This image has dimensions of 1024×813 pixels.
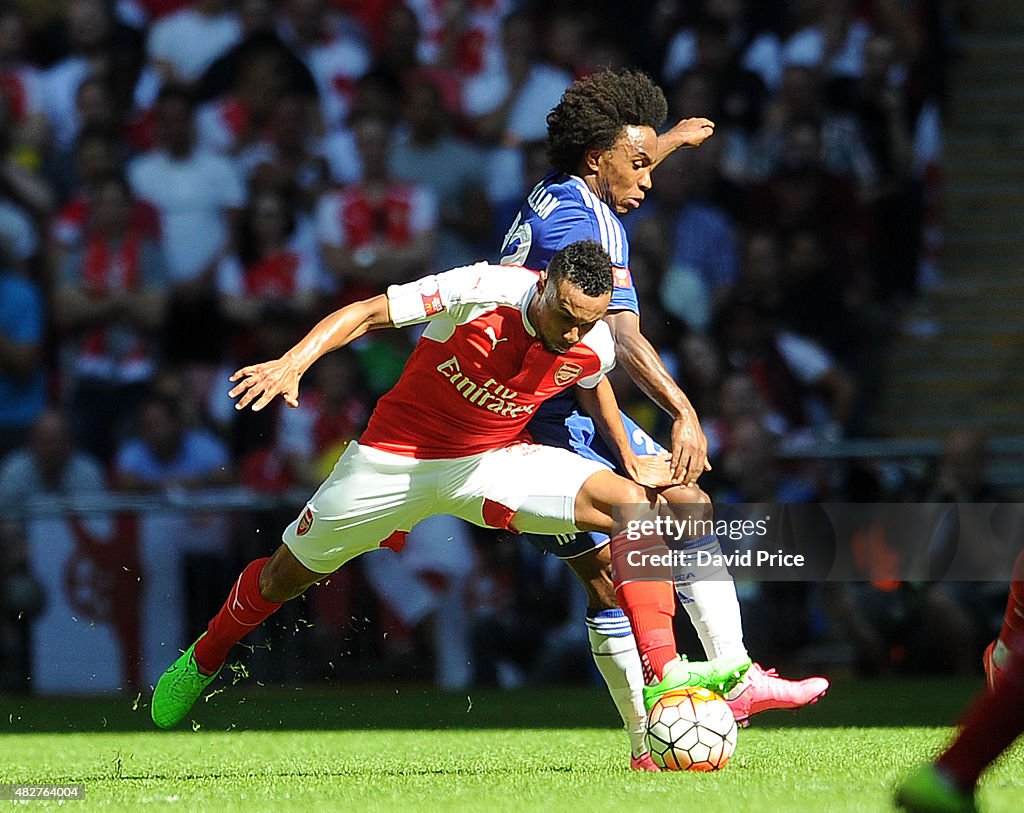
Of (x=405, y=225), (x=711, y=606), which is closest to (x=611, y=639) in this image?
(x=711, y=606)

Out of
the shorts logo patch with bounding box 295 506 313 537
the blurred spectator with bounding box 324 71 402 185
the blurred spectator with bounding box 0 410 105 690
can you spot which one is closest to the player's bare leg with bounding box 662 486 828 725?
the shorts logo patch with bounding box 295 506 313 537

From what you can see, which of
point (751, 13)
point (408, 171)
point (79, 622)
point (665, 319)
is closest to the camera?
point (79, 622)

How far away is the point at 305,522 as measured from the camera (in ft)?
21.6

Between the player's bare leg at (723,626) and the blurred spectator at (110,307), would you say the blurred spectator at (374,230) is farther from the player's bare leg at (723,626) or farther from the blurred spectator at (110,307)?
the player's bare leg at (723,626)

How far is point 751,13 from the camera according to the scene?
43.3ft

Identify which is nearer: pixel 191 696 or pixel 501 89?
pixel 191 696

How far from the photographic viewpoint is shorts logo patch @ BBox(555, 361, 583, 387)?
20.2ft

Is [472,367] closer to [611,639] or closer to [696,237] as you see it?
[611,639]

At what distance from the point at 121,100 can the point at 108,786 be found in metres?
7.58

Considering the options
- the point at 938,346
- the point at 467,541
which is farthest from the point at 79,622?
the point at 938,346

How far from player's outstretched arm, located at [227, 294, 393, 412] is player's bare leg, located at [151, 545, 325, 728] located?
1.18m

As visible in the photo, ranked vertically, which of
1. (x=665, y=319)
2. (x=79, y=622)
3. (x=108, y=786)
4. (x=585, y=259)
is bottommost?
(x=79, y=622)

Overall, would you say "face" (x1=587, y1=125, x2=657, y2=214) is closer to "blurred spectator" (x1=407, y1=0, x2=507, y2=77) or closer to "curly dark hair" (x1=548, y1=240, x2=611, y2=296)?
"curly dark hair" (x1=548, y1=240, x2=611, y2=296)

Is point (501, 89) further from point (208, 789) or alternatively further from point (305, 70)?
point (208, 789)
